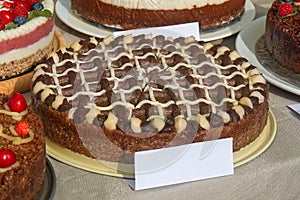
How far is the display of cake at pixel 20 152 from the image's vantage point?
1.27 meters

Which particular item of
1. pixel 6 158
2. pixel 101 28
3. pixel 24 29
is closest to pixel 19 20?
pixel 24 29

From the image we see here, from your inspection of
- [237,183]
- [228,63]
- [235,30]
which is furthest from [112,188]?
[235,30]

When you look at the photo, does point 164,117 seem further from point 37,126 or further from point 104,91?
point 37,126

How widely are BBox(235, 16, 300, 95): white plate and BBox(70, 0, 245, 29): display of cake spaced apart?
11 centimetres

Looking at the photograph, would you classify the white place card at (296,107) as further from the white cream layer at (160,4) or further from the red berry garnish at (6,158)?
the red berry garnish at (6,158)

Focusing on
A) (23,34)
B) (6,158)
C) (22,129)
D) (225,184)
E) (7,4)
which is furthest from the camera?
(7,4)

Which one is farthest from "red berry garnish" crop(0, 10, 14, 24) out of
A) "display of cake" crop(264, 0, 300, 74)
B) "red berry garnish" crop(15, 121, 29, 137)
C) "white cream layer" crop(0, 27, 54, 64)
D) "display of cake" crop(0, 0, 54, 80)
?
"display of cake" crop(264, 0, 300, 74)

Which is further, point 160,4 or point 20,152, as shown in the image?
point 160,4

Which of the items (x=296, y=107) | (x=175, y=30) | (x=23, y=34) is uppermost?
(x=23, y=34)

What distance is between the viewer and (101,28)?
229 cm

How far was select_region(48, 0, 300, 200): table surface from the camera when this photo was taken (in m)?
1.50

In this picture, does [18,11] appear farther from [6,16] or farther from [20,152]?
[20,152]

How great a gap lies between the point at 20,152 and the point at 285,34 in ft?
3.20

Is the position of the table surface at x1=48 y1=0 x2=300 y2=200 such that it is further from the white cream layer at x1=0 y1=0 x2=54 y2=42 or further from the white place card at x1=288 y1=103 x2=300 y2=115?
the white cream layer at x1=0 y1=0 x2=54 y2=42
